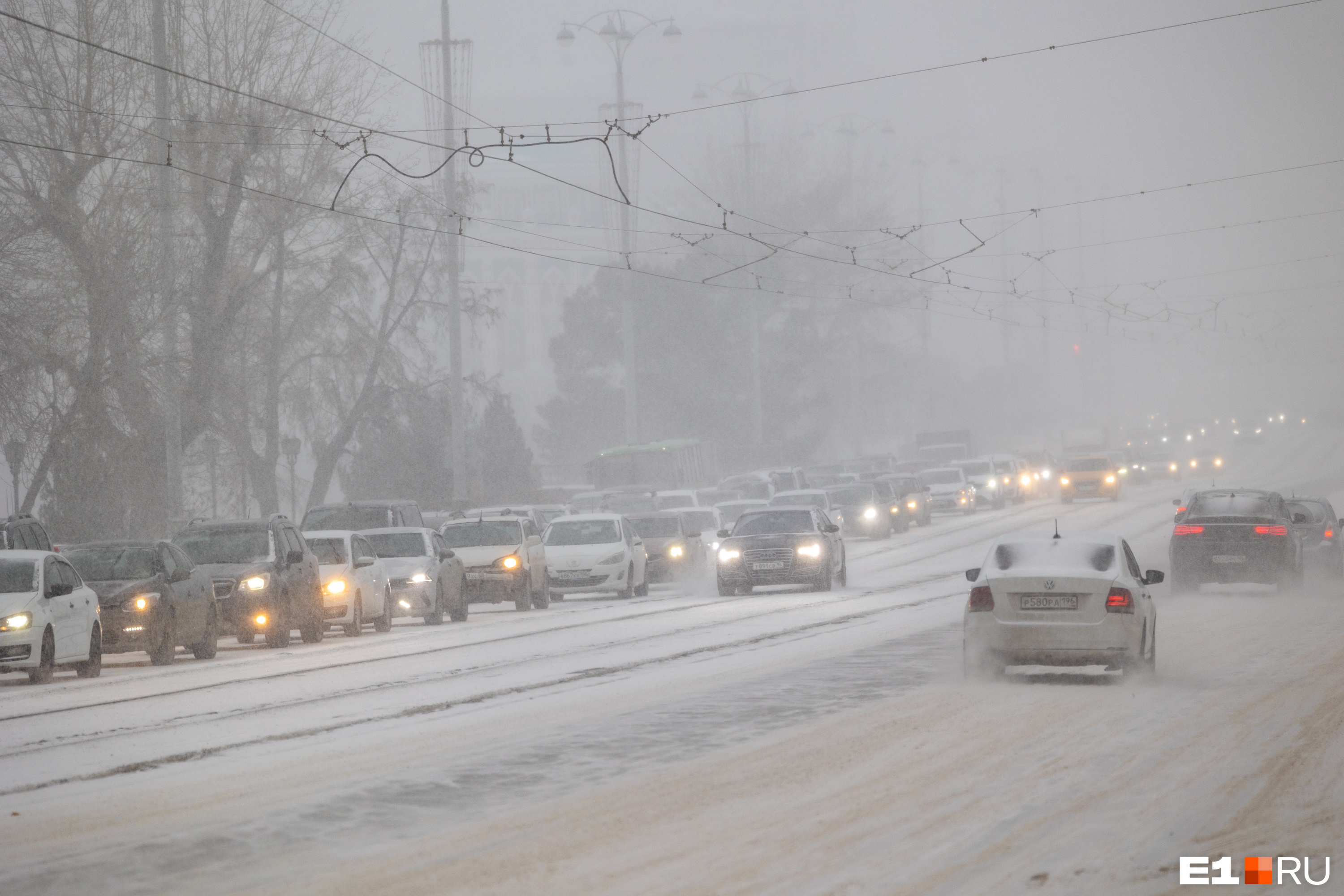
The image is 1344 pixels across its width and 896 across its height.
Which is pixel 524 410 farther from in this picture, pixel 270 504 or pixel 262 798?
pixel 262 798

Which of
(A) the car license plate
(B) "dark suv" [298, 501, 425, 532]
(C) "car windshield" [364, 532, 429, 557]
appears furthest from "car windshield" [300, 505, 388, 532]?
(A) the car license plate

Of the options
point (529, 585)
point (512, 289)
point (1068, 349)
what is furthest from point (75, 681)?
point (1068, 349)

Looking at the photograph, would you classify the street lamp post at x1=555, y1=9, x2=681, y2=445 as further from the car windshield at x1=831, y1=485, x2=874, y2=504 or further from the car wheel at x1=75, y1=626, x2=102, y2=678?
the car wheel at x1=75, y1=626, x2=102, y2=678

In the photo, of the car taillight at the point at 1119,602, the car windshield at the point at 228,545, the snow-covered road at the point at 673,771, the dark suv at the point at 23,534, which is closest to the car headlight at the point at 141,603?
the snow-covered road at the point at 673,771

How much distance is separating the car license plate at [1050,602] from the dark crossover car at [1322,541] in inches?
631

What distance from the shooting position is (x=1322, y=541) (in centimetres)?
3044

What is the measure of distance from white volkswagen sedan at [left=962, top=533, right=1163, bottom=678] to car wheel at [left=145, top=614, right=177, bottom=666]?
34.9 feet

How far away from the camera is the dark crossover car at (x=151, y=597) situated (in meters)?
21.1

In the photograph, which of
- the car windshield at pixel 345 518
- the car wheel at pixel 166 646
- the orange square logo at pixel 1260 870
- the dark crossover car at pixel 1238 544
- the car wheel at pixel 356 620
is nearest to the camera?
the orange square logo at pixel 1260 870

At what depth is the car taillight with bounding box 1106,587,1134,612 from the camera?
51.1ft

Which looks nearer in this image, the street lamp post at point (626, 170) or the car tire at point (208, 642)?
the car tire at point (208, 642)

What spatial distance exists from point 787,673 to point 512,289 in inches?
4414

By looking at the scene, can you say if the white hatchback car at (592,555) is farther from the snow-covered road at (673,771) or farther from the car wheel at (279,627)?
the snow-covered road at (673,771)

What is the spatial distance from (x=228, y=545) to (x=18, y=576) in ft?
18.0
